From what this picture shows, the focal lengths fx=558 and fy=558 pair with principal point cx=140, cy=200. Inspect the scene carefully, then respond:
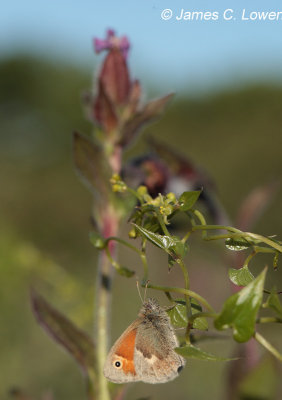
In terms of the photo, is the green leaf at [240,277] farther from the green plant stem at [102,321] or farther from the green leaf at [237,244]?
the green plant stem at [102,321]

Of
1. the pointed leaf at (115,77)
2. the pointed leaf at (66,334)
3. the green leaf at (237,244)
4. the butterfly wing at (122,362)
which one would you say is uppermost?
the pointed leaf at (115,77)

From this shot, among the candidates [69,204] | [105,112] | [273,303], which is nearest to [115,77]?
[105,112]

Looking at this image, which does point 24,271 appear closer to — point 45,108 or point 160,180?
point 160,180

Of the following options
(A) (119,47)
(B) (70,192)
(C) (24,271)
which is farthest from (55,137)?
(A) (119,47)

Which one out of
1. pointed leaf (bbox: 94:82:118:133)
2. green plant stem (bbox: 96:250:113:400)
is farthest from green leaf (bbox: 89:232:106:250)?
pointed leaf (bbox: 94:82:118:133)

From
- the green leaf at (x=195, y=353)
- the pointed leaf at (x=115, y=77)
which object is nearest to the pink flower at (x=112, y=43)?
the pointed leaf at (x=115, y=77)

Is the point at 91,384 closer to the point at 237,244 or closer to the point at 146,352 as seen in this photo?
the point at 146,352

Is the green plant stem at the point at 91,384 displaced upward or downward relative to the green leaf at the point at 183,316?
downward
